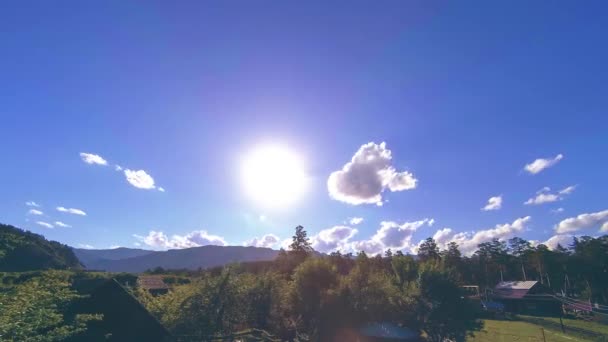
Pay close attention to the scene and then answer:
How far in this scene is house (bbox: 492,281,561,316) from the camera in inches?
2571

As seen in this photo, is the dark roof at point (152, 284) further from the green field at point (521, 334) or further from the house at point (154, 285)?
the green field at point (521, 334)

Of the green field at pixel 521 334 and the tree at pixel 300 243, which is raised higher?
the tree at pixel 300 243

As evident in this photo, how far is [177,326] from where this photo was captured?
80.4ft

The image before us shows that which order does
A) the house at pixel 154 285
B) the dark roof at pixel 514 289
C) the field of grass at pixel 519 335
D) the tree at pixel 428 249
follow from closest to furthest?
1. the field of grass at pixel 519 335
2. the house at pixel 154 285
3. the dark roof at pixel 514 289
4. the tree at pixel 428 249

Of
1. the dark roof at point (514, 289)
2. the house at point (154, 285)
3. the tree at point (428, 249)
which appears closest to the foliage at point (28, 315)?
the house at point (154, 285)

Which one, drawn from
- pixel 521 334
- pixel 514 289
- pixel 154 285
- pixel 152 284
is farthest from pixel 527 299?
pixel 152 284

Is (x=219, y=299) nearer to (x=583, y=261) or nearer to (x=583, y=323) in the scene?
(x=583, y=323)

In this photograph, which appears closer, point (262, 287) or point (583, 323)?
point (262, 287)

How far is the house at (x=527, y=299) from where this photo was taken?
65.3m

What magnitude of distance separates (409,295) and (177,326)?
23253 millimetres

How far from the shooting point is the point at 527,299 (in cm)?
6788

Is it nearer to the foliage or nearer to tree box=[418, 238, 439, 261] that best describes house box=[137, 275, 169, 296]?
the foliage

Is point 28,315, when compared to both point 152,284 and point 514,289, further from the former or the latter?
point 514,289

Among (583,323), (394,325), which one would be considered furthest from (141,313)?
(583,323)
